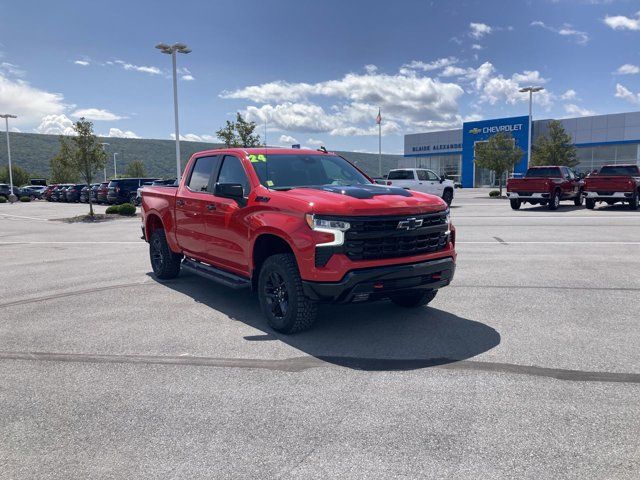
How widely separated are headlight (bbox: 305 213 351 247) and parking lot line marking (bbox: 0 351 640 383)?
3.41 ft

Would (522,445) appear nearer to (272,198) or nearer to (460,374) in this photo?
(460,374)

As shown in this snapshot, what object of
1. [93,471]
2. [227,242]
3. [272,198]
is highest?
[272,198]

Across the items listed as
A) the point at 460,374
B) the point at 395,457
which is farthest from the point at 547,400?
the point at 395,457

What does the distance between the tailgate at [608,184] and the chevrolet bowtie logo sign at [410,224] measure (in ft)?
63.8

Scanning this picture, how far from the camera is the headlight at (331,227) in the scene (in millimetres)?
4734

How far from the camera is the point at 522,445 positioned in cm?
308

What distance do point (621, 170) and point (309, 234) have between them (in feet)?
70.1

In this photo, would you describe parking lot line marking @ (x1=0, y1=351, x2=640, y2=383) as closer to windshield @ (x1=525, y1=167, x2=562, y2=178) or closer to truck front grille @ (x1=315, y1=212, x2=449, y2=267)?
truck front grille @ (x1=315, y1=212, x2=449, y2=267)

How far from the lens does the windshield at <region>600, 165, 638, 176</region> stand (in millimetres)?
21475

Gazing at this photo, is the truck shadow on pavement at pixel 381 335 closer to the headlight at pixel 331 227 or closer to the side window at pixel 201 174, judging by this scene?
the headlight at pixel 331 227

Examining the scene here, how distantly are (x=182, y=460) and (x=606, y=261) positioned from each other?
345 inches

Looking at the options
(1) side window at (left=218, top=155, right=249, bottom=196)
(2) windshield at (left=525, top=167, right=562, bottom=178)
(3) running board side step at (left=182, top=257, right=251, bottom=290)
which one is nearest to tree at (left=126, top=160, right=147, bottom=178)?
(2) windshield at (left=525, top=167, right=562, bottom=178)

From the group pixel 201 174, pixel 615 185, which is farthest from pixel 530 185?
pixel 201 174

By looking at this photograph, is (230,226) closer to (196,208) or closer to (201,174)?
(196,208)
